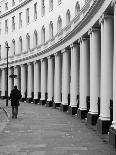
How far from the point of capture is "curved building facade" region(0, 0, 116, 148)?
1731cm

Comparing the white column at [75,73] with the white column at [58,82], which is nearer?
the white column at [75,73]

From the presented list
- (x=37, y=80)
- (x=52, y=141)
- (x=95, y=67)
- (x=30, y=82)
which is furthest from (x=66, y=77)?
(x=52, y=141)

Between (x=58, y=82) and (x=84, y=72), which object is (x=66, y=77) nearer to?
(x=58, y=82)

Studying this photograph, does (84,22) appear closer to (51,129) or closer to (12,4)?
(51,129)

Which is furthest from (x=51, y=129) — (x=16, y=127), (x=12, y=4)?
(x=12, y=4)

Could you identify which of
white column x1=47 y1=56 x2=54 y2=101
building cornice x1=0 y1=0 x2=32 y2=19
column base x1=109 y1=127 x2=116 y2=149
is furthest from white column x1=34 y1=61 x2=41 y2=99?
column base x1=109 y1=127 x2=116 y2=149

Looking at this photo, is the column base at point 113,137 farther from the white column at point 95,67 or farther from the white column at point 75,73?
the white column at point 75,73

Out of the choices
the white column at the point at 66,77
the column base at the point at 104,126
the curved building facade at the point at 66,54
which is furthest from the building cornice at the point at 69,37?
the column base at the point at 104,126

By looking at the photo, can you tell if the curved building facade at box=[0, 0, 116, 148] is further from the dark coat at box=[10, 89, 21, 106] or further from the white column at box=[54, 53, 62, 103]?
the dark coat at box=[10, 89, 21, 106]

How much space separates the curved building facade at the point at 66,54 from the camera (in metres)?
17.3

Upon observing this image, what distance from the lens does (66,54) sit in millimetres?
31766

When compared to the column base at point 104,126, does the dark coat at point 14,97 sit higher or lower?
higher

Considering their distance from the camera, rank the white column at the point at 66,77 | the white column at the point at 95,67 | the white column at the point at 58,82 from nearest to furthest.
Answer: the white column at the point at 95,67, the white column at the point at 66,77, the white column at the point at 58,82

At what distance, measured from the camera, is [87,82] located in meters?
24.6
